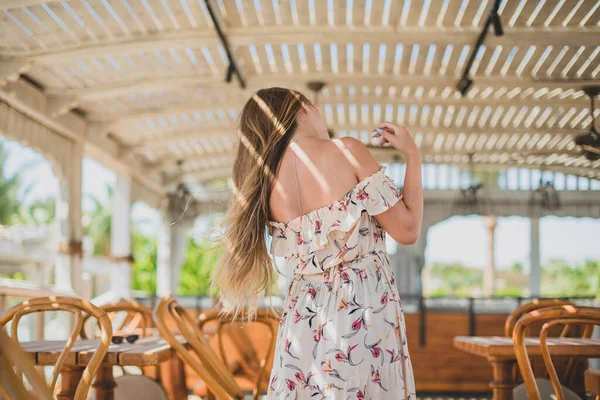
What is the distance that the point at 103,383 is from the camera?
3.01 m

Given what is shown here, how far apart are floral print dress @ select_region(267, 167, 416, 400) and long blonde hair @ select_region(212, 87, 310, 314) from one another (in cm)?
19

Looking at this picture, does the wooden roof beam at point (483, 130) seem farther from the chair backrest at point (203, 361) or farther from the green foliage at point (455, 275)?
the green foliage at point (455, 275)

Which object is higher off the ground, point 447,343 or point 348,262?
point 348,262

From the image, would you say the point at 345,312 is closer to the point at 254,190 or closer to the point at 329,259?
the point at 329,259

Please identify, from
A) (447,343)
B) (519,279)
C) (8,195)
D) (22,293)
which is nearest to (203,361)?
(22,293)

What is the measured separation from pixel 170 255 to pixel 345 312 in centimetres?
1132

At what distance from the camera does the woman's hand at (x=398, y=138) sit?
1.96m

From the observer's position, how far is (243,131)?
2207 mm

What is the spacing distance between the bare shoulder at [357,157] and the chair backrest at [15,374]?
107cm

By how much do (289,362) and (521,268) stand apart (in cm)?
3488

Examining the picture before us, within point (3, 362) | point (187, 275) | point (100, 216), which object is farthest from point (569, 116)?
point (100, 216)

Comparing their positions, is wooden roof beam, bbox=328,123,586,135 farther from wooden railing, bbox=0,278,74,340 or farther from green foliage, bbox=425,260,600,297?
green foliage, bbox=425,260,600,297

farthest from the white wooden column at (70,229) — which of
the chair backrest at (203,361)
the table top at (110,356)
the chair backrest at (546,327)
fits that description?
the chair backrest at (546,327)

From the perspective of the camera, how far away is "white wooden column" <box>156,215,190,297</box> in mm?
12523
